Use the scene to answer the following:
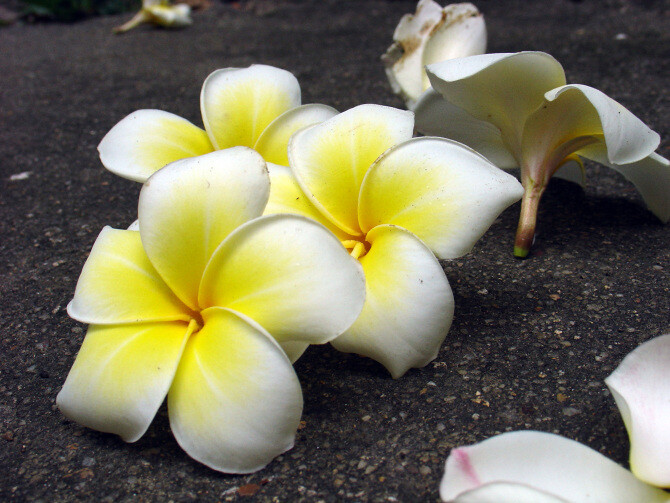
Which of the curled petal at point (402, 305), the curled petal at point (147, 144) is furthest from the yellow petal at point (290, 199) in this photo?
the curled petal at point (147, 144)

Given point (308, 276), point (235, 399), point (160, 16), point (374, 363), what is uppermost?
point (308, 276)

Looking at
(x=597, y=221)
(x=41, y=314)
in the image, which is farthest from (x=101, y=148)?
(x=597, y=221)

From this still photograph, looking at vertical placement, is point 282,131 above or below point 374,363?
above

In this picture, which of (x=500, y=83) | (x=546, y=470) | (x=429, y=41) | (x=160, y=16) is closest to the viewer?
(x=546, y=470)

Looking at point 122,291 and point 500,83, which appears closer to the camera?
point 122,291

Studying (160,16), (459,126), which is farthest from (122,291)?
(160,16)

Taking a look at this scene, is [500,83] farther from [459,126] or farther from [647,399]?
[647,399]
